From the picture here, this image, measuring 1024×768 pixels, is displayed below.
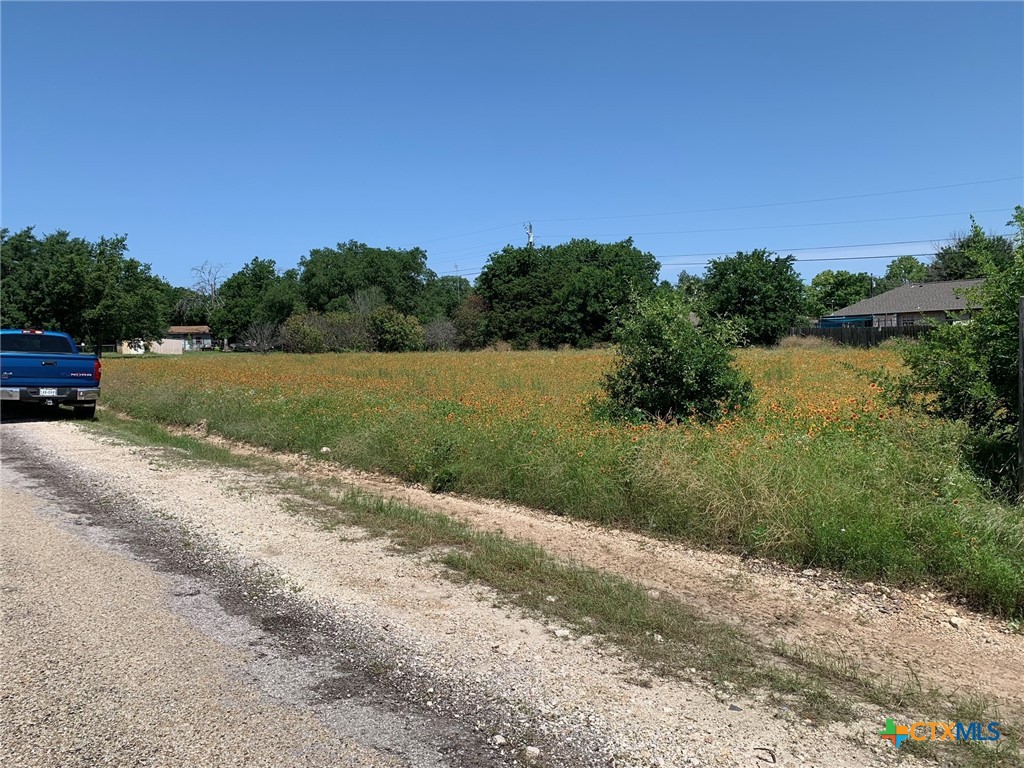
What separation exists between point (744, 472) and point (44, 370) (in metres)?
13.9

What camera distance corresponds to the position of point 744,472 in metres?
6.29

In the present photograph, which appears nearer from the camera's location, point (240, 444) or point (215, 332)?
point (240, 444)

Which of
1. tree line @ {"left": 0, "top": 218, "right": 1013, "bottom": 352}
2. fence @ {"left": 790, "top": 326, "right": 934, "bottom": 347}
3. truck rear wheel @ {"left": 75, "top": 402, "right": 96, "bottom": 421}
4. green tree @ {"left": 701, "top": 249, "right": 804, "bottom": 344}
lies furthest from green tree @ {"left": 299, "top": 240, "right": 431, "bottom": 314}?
truck rear wheel @ {"left": 75, "top": 402, "right": 96, "bottom": 421}

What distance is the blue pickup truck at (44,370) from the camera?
13.6m

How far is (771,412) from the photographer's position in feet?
33.4

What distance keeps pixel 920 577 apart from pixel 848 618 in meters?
0.88

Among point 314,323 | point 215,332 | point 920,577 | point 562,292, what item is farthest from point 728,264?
point 215,332

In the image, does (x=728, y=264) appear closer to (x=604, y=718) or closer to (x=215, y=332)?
(x=604, y=718)

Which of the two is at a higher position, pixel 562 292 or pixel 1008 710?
pixel 562 292

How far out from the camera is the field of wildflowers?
17.0ft

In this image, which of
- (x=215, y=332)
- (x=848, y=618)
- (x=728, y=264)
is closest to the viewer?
(x=848, y=618)

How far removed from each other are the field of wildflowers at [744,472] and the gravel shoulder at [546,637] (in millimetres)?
344

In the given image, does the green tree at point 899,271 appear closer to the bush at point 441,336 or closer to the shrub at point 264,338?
the bush at point 441,336

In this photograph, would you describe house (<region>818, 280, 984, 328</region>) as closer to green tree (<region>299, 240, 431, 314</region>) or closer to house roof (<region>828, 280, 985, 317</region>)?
house roof (<region>828, 280, 985, 317</region>)
